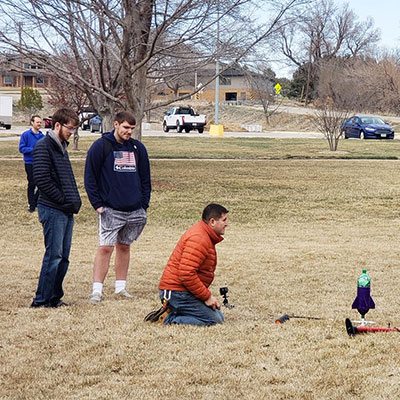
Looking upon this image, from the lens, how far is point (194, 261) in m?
6.27

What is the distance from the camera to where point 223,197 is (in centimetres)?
1800

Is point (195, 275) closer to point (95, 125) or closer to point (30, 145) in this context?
point (30, 145)

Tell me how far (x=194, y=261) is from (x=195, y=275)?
0.11 m

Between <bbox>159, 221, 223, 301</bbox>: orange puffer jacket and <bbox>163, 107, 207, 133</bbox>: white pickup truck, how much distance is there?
4667 centimetres

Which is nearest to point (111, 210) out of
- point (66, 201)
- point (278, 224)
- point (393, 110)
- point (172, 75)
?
point (66, 201)

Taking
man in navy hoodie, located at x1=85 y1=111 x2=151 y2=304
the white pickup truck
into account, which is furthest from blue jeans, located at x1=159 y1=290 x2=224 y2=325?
the white pickup truck

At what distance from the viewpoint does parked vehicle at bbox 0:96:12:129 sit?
189ft

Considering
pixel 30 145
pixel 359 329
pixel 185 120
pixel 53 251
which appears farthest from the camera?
pixel 185 120

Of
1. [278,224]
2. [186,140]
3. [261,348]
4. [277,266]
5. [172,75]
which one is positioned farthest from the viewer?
[186,140]

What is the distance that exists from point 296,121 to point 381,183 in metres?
45.6

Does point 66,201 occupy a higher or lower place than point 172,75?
lower

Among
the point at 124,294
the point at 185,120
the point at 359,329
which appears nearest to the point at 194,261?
the point at 359,329

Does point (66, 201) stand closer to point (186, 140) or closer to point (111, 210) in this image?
point (111, 210)

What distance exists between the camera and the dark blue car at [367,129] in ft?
144
